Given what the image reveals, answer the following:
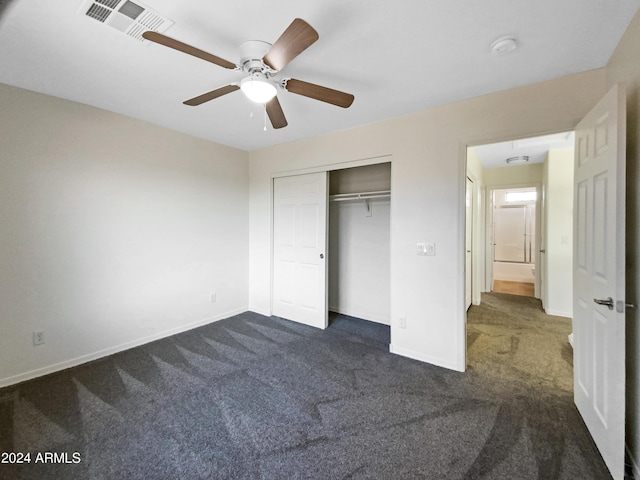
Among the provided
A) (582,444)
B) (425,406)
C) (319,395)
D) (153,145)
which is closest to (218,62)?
(153,145)

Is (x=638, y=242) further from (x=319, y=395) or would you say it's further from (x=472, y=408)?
(x=319, y=395)

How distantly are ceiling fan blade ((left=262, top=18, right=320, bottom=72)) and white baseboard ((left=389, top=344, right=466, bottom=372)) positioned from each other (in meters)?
2.75

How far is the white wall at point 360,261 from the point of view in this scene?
12.2 feet

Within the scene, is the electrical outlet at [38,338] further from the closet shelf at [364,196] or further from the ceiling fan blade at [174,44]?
the closet shelf at [364,196]

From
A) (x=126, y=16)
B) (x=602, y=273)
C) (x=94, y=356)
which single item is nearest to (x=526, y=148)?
(x=602, y=273)

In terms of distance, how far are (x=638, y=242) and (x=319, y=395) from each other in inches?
88.7

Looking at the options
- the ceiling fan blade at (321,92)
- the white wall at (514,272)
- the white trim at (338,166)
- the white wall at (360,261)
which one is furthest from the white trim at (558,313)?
the ceiling fan blade at (321,92)

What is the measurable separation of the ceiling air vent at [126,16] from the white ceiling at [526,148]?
11.9 ft

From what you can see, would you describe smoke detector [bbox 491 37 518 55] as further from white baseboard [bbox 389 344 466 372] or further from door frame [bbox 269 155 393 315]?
white baseboard [bbox 389 344 466 372]

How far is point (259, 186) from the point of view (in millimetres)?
4078

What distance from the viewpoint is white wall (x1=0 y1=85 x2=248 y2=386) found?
2.26 metres

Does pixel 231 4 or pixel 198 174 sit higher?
pixel 231 4

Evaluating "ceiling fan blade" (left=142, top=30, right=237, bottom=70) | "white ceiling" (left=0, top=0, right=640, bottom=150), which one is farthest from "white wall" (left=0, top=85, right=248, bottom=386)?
"ceiling fan blade" (left=142, top=30, right=237, bottom=70)

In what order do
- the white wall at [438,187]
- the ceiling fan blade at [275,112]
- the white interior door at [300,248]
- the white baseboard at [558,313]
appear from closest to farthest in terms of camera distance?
1. the ceiling fan blade at [275,112]
2. the white wall at [438,187]
3. the white interior door at [300,248]
4. the white baseboard at [558,313]
